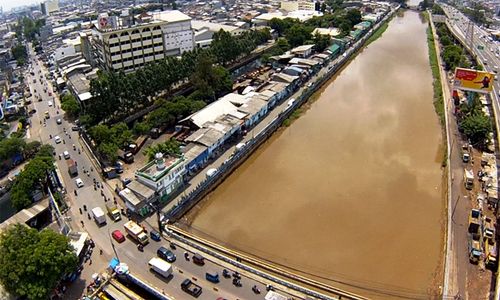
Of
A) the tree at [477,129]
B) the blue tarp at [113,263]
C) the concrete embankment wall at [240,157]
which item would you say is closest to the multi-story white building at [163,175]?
the concrete embankment wall at [240,157]

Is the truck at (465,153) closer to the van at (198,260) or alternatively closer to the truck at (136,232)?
the van at (198,260)

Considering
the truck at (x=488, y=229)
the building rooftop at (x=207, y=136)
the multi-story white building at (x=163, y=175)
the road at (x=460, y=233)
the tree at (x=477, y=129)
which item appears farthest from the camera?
the tree at (x=477, y=129)

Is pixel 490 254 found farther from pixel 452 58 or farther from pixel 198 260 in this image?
pixel 452 58

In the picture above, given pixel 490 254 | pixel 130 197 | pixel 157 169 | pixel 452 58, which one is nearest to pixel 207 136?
pixel 157 169

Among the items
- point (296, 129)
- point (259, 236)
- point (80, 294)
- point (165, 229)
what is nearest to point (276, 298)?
point (259, 236)

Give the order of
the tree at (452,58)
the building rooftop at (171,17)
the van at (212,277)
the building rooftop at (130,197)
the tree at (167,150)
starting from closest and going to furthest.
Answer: the van at (212,277)
the building rooftop at (130,197)
the tree at (167,150)
the tree at (452,58)
the building rooftop at (171,17)

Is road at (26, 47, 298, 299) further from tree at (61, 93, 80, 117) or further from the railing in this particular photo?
tree at (61, 93, 80, 117)

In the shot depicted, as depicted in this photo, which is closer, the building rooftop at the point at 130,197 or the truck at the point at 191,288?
the truck at the point at 191,288

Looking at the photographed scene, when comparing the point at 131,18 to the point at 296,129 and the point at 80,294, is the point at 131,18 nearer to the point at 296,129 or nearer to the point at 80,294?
the point at 296,129
